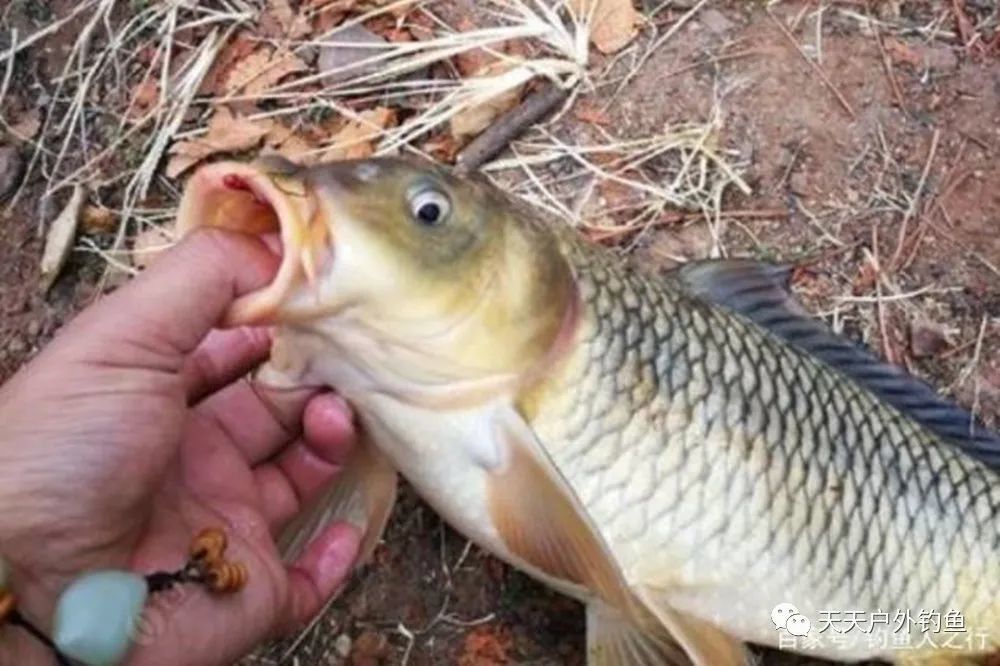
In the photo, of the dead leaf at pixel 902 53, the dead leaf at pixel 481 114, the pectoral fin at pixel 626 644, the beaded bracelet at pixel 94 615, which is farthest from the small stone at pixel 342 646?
the dead leaf at pixel 902 53

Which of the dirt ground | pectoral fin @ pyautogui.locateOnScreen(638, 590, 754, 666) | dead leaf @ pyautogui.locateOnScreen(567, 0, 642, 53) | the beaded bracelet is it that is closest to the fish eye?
the beaded bracelet

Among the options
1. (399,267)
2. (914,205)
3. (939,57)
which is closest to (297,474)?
(399,267)

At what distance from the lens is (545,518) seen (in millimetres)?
2793

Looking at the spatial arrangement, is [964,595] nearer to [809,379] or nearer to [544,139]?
[809,379]

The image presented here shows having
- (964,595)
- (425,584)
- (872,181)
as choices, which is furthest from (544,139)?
(964,595)

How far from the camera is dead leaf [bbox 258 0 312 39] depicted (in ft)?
13.0

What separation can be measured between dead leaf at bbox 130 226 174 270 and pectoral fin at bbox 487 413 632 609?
1.19 m

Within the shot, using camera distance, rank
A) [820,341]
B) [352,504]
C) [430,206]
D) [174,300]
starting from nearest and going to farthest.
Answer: [174,300] < [430,206] < [352,504] < [820,341]

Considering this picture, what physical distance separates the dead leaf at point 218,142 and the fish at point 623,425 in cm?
104

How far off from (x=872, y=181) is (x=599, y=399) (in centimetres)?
123

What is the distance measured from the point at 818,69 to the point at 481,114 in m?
0.75

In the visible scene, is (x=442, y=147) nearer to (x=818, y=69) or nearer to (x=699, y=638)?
(x=818, y=69)

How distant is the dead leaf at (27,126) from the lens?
3898 mm

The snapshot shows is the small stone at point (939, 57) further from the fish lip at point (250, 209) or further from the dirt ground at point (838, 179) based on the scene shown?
the fish lip at point (250, 209)
